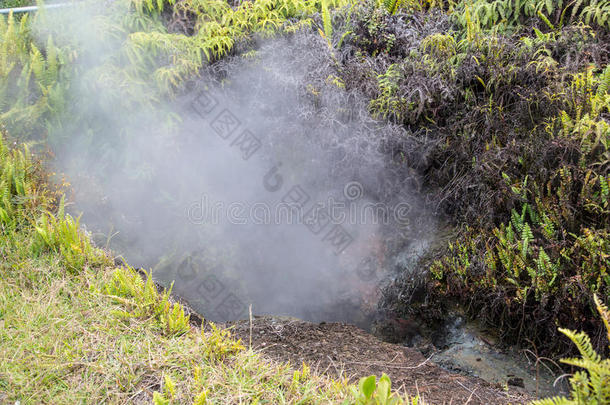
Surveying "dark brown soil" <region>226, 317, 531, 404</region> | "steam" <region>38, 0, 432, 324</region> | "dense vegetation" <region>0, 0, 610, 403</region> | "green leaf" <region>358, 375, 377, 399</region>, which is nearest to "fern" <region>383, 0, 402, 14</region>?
"dense vegetation" <region>0, 0, 610, 403</region>

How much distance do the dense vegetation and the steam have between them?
15cm

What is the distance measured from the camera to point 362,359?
2.75 m

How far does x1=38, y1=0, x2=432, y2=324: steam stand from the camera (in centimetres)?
401

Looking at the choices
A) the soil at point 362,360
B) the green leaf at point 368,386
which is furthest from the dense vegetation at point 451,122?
the green leaf at point 368,386

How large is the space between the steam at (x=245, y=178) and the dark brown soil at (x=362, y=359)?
778 mm

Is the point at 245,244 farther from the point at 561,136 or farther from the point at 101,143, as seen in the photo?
the point at 561,136

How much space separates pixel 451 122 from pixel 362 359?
2.39 m

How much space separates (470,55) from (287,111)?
1906 millimetres

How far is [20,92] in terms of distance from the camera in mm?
4156

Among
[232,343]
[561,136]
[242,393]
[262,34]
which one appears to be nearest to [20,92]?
[262,34]

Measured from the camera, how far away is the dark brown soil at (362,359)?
245 centimetres

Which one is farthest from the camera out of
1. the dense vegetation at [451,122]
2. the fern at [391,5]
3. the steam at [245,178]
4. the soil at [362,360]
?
the fern at [391,5]

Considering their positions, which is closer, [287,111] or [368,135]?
[368,135]

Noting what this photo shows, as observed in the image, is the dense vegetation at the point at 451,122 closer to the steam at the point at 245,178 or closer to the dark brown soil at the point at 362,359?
the steam at the point at 245,178
